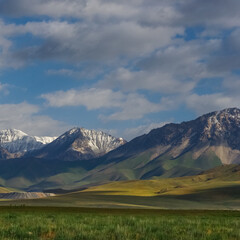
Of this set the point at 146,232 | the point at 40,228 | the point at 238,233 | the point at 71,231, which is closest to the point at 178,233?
the point at 146,232

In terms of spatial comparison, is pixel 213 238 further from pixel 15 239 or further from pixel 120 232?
pixel 15 239

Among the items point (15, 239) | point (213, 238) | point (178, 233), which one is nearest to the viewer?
point (15, 239)

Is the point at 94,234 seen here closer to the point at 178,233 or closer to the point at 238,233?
the point at 178,233

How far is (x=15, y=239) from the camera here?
27656 mm

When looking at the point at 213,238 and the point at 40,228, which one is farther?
the point at 40,228

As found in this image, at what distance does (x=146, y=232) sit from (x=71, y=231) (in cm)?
530

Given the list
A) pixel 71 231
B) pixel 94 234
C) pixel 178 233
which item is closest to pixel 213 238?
pixel 178 233

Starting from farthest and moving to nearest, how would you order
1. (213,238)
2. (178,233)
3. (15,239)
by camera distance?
1. (178,233)
2. (213,238)
3. (15,239)

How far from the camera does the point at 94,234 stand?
3036 cm

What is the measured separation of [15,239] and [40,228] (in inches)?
220

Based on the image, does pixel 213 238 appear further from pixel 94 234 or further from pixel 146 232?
pixel 94 234

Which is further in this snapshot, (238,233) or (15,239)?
(238,233)

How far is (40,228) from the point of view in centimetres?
3319

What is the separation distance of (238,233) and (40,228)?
46.7ft
